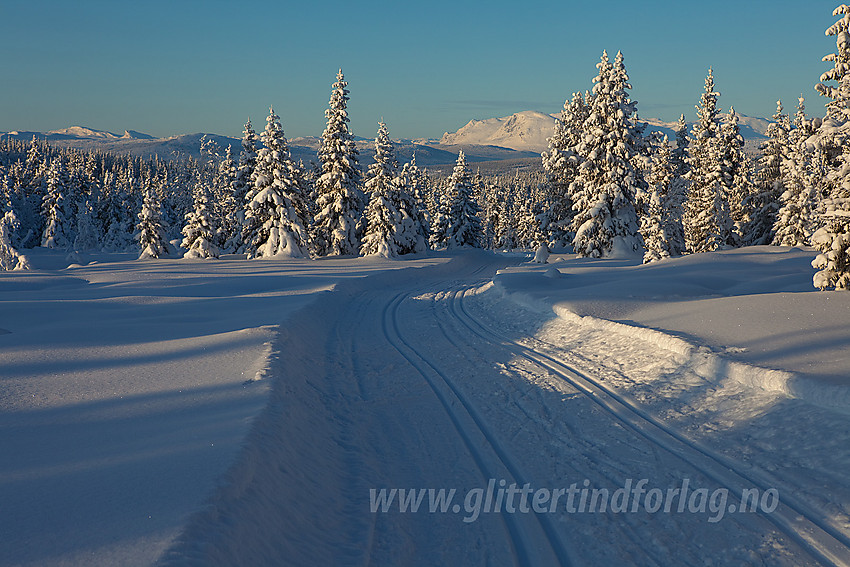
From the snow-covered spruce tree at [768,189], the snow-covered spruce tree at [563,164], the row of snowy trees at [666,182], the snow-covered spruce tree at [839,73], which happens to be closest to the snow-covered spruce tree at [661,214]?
the row of snowy trees at [666,182]

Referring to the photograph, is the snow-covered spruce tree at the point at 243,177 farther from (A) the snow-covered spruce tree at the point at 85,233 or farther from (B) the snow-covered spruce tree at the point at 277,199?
(A) the snow-covered spruce tree at the point at 85,233

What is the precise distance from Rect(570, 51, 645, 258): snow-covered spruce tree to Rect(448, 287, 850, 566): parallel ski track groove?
89.6 feet

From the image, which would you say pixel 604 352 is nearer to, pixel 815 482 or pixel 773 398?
pixel 773 398

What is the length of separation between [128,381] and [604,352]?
9.20 metres

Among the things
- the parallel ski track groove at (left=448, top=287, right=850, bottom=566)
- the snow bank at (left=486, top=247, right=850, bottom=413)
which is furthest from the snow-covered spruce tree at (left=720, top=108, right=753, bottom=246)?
the parallel ski track groove at (left=448, top=287, right=850, bottom=566)

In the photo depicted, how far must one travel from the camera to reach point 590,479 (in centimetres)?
588

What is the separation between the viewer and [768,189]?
145 ft

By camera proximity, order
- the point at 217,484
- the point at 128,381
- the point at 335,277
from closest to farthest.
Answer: the point at 217,484, the point at 128,381, the point at 335,277

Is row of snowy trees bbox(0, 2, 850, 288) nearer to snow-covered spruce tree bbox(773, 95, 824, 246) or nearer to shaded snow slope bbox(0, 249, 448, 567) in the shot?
snow-covered spruce tree bbox(773, 95, 824, 246)

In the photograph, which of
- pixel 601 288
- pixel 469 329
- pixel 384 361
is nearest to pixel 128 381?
pixel 384 361

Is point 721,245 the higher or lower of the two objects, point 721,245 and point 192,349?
the higher

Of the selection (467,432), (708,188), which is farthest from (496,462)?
(708,188)

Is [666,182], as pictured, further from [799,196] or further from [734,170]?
[734,170]

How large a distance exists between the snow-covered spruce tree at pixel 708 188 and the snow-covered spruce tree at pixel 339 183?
27442 millimetres
